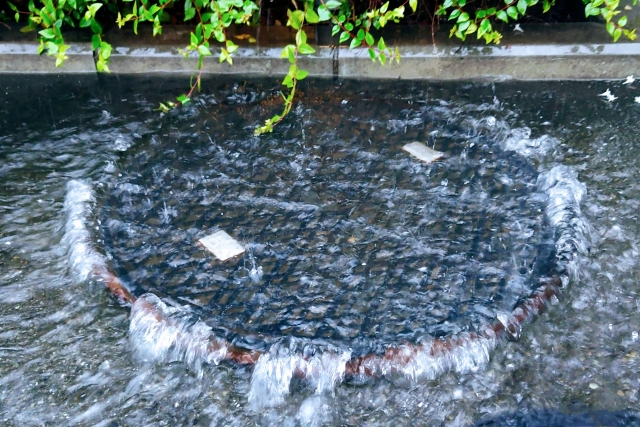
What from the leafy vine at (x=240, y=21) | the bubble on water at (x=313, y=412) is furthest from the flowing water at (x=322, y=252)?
the leafy vine at (x=240, y=21)

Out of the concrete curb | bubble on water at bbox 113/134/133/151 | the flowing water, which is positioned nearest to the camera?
the flowing water

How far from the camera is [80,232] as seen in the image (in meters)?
3.36

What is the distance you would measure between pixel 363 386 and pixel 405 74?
11.5 feet

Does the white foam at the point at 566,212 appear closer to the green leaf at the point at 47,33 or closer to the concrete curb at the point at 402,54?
the concrete curb at the point at 402,54

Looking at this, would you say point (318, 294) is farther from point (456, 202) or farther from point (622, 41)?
point (622, 41)

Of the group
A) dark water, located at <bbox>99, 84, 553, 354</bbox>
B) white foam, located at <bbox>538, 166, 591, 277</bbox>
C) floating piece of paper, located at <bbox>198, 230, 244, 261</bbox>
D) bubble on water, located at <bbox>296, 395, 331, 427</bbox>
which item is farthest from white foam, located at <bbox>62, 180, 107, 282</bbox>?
white foam, located at <bbox>538, 166, 591, 277</bbox>

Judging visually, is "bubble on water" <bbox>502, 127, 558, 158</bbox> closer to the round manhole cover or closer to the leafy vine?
the round manhole cover

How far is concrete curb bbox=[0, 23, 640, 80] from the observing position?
201 inches

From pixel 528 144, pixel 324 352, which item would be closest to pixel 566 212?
pixel 528 144

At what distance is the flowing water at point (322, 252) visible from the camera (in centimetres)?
252

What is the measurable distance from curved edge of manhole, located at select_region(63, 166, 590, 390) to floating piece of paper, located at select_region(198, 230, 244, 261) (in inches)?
20.4

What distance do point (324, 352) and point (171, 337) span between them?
759 mm

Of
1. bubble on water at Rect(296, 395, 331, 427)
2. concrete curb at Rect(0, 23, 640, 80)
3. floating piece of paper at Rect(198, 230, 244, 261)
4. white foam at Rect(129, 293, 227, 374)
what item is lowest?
bubble on water at Rect(296, 395, 331, 427)

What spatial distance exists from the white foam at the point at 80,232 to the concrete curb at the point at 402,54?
211 cm
